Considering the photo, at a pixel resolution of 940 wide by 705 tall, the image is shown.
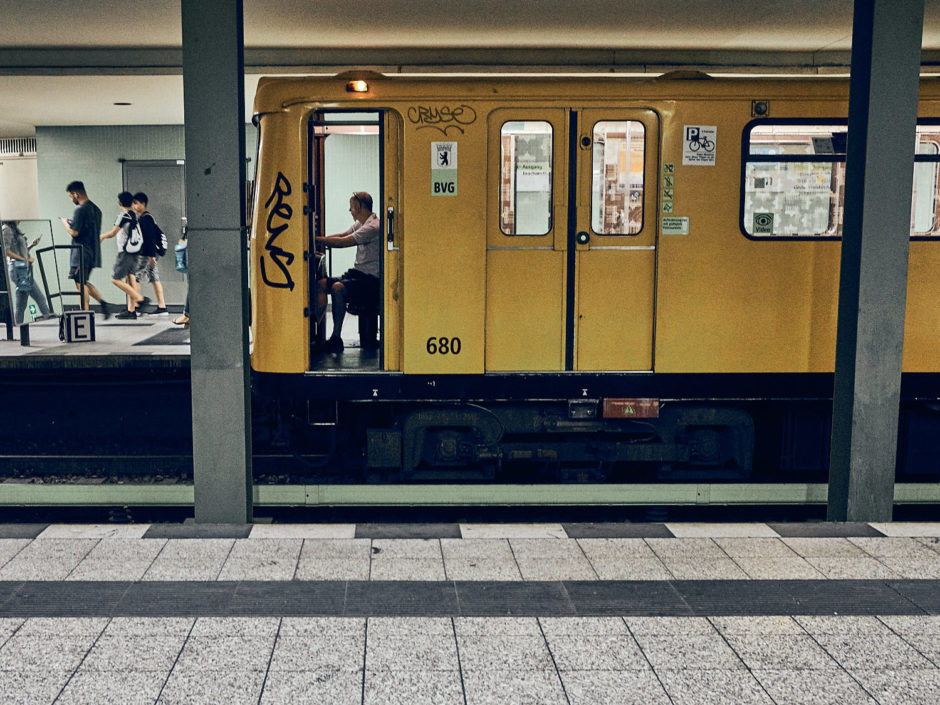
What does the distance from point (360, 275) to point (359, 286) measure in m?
0.09

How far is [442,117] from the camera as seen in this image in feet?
20.3

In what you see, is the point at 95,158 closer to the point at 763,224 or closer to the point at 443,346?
→ the point at 443,346

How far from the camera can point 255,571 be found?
15.3 feet

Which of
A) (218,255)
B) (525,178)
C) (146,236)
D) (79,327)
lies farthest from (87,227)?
(525,178)

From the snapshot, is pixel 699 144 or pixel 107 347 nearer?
pixel 699 144

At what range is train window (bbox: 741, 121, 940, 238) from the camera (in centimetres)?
625

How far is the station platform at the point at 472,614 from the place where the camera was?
3.49 meters

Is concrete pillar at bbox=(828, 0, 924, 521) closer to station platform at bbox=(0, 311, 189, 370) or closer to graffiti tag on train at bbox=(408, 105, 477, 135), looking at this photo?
graffiti tag on train at bbox=(408, 105, 477, 135)

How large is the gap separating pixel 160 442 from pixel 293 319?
3.04 meters

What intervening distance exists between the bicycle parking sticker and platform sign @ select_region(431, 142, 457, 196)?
1.64 metres

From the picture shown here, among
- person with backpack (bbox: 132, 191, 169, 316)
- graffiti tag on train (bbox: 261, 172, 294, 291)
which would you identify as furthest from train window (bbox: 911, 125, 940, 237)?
person with backpack (bbox: 132, 191, 169, 316)

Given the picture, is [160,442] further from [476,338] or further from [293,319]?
[476,338]

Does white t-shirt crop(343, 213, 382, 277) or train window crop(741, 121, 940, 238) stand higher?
train window crop(741, 121, 940, 238)

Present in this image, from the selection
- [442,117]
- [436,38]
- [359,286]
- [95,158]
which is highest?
[436,38]
